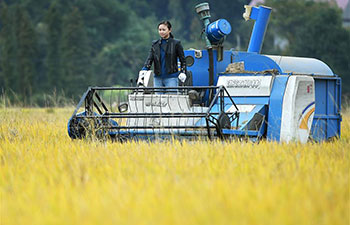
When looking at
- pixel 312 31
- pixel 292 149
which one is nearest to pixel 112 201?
pixel 292 149

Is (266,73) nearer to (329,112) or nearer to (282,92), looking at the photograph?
(282,92)

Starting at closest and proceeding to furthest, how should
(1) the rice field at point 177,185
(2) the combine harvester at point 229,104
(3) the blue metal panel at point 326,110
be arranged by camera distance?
(1) the rice field at point 177,185, (2) the combine harvester at point 229,104, (3) the blue metal panel at point 326,110

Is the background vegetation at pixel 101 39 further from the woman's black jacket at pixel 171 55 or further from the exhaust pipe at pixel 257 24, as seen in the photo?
the woman's black jacket at pixel 171 55

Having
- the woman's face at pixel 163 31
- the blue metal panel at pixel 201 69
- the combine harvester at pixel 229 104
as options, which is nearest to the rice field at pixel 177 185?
the combine harvester at pixel 229 104

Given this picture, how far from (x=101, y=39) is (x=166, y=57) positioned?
41.8m

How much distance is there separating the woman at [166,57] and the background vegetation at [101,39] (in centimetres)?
A: 2647

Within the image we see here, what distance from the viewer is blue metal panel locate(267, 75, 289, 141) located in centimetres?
802

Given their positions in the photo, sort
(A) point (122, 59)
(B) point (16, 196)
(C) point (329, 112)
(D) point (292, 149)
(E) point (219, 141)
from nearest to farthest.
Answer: (B) point (16, 196), (D) point (292, 149), (E) point (219, 141), (C) point (329, 112), (A) point (122, 59)

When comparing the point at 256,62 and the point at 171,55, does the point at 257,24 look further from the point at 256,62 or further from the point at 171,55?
the point at 171,55

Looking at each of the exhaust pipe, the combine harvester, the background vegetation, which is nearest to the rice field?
the combine harvester

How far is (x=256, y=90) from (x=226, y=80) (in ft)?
1.97

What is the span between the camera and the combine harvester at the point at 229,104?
7.86 meters

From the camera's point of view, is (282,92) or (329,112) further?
(329,112)

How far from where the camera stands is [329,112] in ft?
31.1
